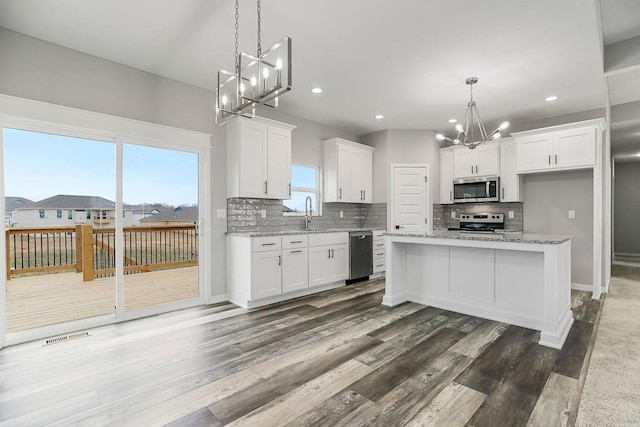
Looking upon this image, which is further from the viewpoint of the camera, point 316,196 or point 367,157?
point 367,157

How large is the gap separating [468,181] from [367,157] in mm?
1860

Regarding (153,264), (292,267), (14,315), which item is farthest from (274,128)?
(14,315)

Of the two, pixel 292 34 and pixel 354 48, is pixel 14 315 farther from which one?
pixel 354 48

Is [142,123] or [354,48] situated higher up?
[354,48]

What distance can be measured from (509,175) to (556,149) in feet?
2.49

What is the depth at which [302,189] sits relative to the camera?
17.9 feet

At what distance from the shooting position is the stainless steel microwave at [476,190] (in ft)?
17.8

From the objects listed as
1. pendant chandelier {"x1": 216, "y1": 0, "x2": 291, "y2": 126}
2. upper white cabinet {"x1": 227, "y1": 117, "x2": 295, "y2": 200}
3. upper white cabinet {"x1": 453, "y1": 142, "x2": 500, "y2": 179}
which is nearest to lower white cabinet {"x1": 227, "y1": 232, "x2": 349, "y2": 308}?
upper white cabinet {"x1": 227, "y1": 117, "x2": 295, "y2": 200}

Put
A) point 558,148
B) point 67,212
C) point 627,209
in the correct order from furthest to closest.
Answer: point 627,209
point 558,148
point 67,212

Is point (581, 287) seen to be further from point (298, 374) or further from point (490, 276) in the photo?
point (298, 374)

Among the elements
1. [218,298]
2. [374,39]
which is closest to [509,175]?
[374,39]

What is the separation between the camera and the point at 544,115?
5.08 metres

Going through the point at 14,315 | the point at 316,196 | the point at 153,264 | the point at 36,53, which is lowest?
the point at 14,315

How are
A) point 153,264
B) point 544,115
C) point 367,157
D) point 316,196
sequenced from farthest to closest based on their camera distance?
point 367,157 < point 316,196 < point 544,115 < point 153,264
